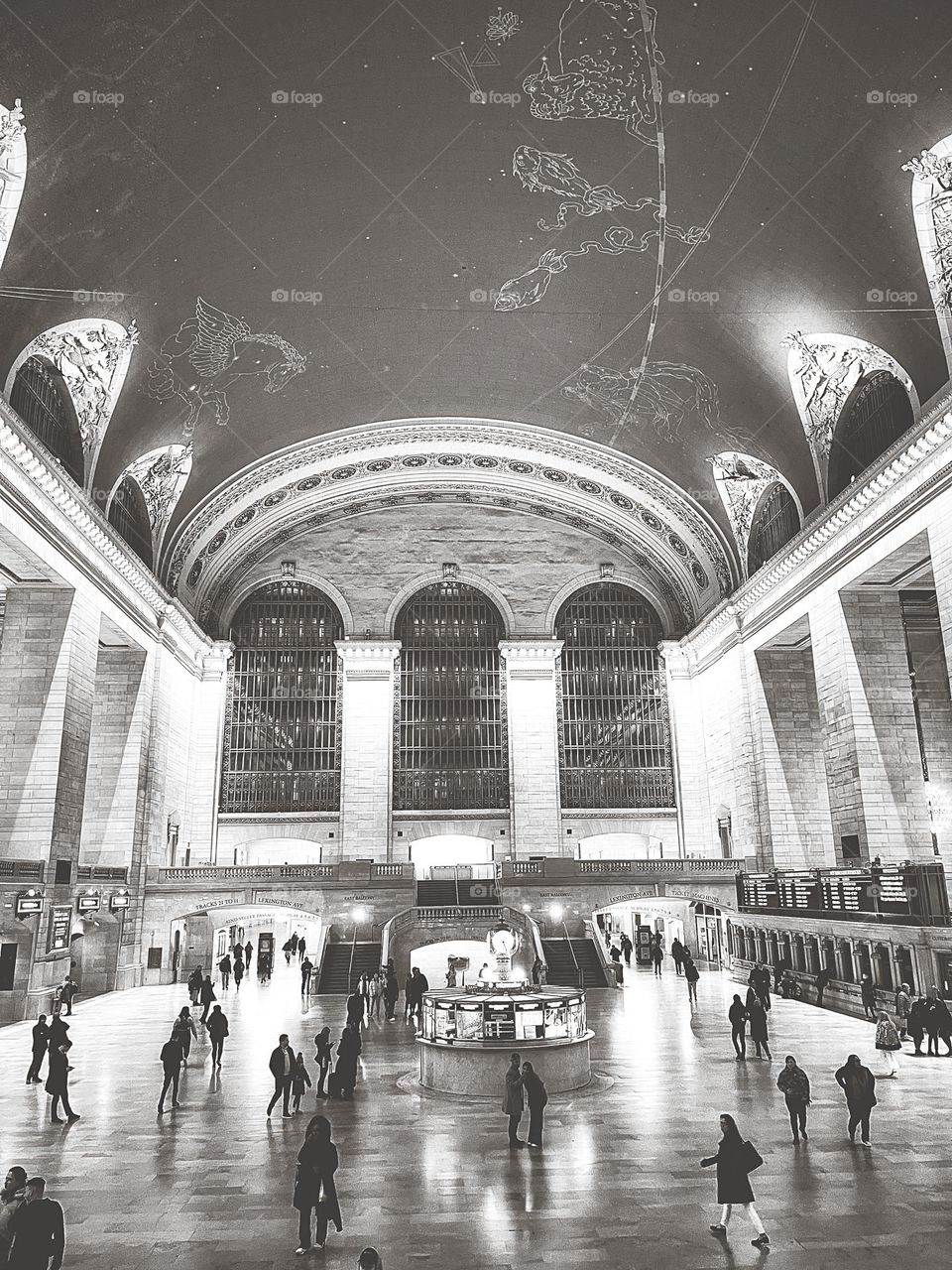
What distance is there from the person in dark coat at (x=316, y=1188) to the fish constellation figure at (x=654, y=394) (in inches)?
796

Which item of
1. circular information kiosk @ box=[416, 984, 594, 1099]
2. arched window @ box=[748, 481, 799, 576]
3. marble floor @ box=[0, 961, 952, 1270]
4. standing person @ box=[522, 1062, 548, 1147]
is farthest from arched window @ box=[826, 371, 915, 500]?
standing person @ box=[522, 1062, 548, 1147]

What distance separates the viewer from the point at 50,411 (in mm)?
19641

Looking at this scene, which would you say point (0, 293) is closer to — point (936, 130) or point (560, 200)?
point (560, 200)

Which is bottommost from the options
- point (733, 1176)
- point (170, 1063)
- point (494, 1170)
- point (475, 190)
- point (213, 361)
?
point (494, 1170)

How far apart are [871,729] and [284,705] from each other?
19.1m

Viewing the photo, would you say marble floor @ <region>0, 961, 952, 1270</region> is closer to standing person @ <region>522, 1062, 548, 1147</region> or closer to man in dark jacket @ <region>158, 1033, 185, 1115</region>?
standing person @ <region>522, 1062, 548, 1147</region>

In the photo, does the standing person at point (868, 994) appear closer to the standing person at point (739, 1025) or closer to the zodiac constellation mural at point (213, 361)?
the standing person at point (739, 1025)

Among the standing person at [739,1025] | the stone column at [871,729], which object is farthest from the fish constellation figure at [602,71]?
the standing person at [739,1025]

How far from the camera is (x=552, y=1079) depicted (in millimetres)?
11789

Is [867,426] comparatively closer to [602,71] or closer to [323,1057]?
[602,71]

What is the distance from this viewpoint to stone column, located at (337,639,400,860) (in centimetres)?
3097

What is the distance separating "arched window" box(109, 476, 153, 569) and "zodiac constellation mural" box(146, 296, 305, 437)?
2.16 metres

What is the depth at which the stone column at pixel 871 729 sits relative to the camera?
66.8ft

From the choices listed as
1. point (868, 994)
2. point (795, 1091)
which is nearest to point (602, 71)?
point (795, 1091)
